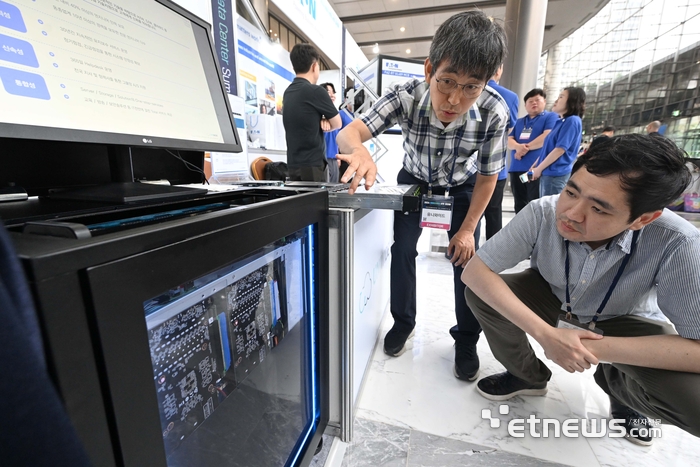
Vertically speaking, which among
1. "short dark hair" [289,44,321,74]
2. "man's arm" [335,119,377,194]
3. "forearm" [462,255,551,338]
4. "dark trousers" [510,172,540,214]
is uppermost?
"short dark hair" [289,44,321,74]

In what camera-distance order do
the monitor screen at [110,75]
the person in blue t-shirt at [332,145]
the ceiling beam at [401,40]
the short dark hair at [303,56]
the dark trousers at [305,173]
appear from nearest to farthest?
the monitor screen at [110,75] < the short dark hair at [303,56] < the dark trousers at [305,173] < the person in blue t-shirt at [332,145] < the ceiling beam at [401,40]

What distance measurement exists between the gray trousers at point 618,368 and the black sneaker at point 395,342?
1.24 ft

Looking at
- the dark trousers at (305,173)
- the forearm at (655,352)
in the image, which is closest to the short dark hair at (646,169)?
the forearm at (655,352)

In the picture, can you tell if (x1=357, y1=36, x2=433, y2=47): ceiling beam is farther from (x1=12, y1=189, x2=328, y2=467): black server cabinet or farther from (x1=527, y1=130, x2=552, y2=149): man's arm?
(x1=12, y1=189, x2=328, y2=467): black server cabinet

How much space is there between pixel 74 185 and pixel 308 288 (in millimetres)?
491

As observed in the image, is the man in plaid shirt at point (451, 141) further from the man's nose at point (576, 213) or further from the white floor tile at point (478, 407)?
the man's nose at point (576, 213)

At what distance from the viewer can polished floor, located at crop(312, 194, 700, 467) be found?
2.95ft

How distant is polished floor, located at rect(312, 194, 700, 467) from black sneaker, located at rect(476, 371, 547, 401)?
0.8 inches

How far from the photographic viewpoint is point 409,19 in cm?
719

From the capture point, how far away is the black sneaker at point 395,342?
4.41 ft

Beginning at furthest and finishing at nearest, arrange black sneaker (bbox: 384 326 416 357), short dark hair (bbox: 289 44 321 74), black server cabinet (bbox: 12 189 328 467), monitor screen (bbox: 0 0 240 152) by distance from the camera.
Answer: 1. short dark hair (bbox: 289 44 321 74)
2. black sneaker (bbox: 384 326 416 357)
3. monitor screen (bbox: 0 0 240 152)
4. black server cabinet (bbox: 12 189 328 467)

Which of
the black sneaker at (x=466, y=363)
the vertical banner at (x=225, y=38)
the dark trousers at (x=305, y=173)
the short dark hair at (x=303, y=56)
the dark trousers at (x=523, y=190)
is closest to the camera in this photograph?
the black sneaker at (x=466, y=363)

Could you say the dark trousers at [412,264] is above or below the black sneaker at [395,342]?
above

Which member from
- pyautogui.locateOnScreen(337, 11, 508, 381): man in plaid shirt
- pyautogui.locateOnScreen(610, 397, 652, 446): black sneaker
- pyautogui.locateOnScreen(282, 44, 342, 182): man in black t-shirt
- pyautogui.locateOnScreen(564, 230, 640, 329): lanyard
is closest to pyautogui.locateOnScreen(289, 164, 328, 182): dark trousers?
pyautogui.locateOnScreen(282, 44, 342, 182): man in black t-shirt
